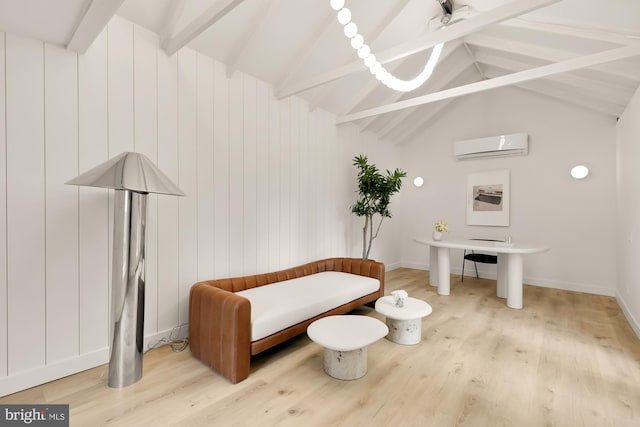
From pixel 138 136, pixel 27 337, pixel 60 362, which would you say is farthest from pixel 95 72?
pixel 60 362

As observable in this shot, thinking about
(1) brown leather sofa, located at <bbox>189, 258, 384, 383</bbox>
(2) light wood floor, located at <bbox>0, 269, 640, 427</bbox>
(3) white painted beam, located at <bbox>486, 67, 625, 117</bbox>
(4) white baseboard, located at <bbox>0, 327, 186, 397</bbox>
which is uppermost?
(3) white painted beam, located at <bbox>486, 67, 625, 117</bbox>

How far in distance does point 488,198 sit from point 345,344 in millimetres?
4455

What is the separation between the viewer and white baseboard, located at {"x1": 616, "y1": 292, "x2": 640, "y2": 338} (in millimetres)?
2845

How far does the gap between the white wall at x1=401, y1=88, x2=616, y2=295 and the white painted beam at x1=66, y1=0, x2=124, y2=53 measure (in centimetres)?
543

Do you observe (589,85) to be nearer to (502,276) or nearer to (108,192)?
(502,276)

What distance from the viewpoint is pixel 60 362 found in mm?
2082

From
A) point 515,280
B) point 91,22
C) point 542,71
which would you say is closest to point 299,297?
point 91,22

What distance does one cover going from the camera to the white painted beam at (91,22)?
1701 mm

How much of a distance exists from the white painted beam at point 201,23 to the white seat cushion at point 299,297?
2253 millimetres

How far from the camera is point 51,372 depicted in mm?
2041

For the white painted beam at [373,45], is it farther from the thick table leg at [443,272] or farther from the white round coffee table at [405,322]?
the white round coffee table at [405,322]

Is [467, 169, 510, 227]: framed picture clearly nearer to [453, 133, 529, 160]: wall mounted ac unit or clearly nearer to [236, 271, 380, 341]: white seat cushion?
[453, 133, 529, 160]: wall mounted ac unit

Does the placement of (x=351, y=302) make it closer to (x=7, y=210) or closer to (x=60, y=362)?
(x=60, y=362)

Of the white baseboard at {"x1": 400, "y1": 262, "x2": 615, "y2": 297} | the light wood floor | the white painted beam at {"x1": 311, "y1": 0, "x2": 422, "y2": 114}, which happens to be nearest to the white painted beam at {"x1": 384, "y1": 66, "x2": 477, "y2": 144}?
the white painted beam at {"x1": 311, "y1": 0, "x2": 422, "y2": 114}
